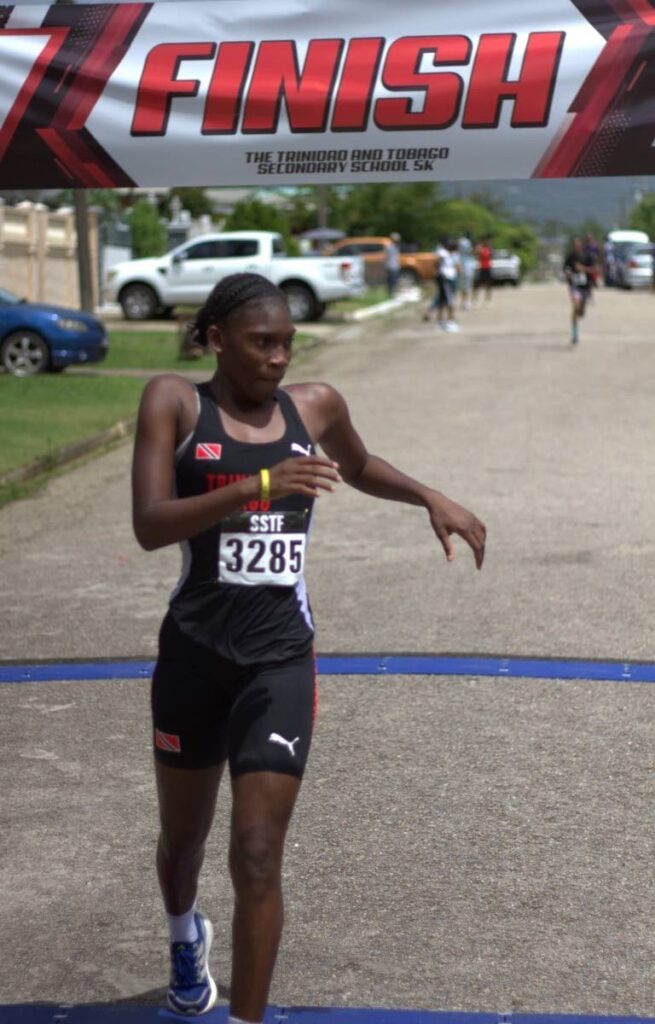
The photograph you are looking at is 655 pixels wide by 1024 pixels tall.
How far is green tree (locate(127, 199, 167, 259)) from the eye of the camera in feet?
167

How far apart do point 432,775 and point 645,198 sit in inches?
6025

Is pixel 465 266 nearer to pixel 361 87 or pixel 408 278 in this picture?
pixel 408 278

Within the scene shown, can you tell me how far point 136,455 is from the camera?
4.12 meters

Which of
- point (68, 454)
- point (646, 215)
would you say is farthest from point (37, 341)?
point (646, 215)

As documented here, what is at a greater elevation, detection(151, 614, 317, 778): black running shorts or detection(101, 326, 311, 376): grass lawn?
detection(151, 614, 317, 778): black running shorts

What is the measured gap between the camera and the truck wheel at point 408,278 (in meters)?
59.6

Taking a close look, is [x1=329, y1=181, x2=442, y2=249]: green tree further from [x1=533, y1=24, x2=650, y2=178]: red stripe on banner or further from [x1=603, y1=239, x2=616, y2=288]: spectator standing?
[x1=533, y1=24, x2=650, y2=178]: red stripe on banner

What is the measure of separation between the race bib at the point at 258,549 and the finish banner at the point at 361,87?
4182 mm

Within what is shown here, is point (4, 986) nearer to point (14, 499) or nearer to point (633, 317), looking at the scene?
point (14, 499)

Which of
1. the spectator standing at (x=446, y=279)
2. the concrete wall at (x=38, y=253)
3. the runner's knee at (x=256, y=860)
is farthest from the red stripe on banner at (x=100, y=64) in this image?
the concrete wall at (x=38, y=253)

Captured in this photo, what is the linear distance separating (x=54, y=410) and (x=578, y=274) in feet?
41.5

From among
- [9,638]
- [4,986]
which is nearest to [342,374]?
[9,638]

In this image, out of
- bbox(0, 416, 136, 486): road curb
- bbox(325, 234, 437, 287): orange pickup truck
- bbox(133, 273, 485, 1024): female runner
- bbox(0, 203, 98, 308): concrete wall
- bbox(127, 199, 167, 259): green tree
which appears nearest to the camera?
bbox(133, 273, 485, 1024): female runner

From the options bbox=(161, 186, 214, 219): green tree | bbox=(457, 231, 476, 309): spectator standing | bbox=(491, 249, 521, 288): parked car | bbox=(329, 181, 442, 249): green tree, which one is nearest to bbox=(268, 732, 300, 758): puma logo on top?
bbox=(457, 231, 476, 309): spectator standing
